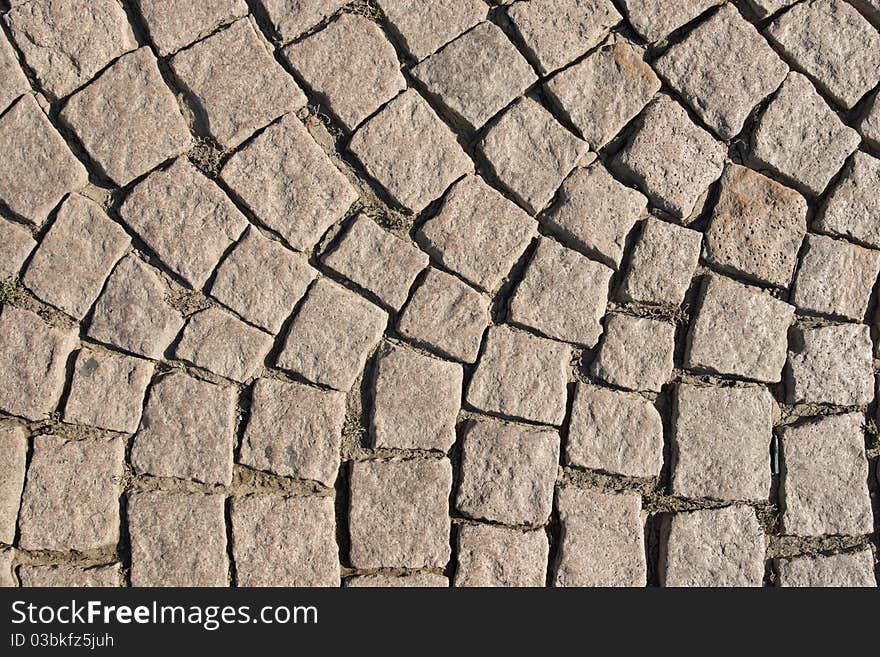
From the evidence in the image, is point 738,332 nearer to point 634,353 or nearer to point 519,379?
point 634,353

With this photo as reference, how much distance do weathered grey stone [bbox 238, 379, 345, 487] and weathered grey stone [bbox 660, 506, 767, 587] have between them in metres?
→ 1.45

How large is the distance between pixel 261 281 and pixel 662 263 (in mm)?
1693

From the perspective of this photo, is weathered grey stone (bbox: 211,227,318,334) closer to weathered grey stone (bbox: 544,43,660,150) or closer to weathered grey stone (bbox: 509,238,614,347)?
weathered grey stone (bbox: 509,238,614,347)

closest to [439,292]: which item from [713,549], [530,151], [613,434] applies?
[530,151]

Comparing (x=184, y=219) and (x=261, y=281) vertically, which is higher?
(x=184, y=219)

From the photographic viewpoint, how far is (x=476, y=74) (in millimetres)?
3523

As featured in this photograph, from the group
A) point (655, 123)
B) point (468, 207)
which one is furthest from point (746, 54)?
point (468, 207)

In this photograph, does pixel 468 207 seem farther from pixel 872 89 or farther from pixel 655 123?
pixel 872 89

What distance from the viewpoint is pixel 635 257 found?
361 cm

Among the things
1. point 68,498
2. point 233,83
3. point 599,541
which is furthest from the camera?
point 599,541

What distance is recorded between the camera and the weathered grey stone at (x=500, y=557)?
3.44 metres

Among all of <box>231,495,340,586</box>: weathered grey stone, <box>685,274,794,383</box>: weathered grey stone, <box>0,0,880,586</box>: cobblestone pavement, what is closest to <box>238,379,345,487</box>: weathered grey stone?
<box>0,0,880,586</box>: cobblestone pavement

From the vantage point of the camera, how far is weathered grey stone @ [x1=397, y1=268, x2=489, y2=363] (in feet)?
11.5

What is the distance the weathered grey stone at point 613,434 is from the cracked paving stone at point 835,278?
0.88 m
